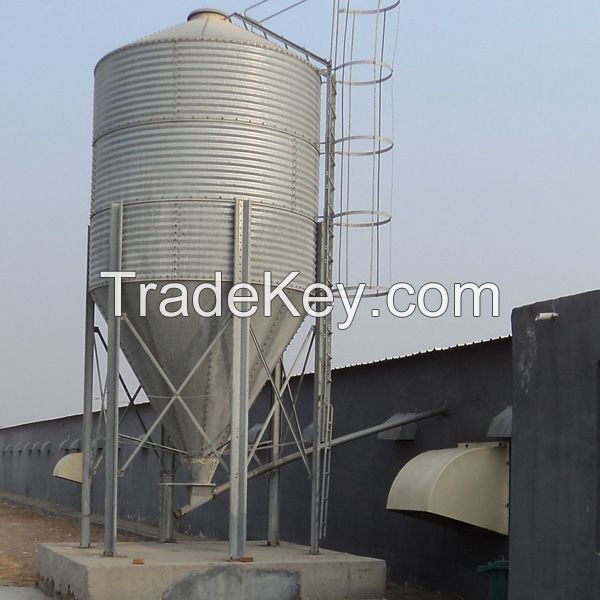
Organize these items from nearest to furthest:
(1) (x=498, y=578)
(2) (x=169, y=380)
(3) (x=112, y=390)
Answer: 1. (1) (x=498, y=578)
2. (3) (x=112, y=390)
3. (2) (x=169, y=380)

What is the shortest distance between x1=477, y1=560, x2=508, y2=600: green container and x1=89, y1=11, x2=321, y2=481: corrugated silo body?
13.4ft

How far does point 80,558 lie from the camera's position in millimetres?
13000

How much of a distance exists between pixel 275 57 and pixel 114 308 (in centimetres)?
380

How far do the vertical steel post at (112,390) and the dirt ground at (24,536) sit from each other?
2.53 metres

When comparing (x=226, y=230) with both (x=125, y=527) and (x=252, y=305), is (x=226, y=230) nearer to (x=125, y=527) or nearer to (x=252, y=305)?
(x=252, y=305)

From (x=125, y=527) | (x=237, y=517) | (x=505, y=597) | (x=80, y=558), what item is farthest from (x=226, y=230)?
(x=125, y=527)

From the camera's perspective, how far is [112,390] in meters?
13.4

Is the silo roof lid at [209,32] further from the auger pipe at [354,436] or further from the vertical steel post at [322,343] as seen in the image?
the auger pipe at [354,436]

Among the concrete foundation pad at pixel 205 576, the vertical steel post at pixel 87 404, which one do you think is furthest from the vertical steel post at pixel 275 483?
the vertical steel post at pixel 87 404

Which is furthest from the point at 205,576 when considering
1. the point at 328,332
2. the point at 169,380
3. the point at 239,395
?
the point at 328,332

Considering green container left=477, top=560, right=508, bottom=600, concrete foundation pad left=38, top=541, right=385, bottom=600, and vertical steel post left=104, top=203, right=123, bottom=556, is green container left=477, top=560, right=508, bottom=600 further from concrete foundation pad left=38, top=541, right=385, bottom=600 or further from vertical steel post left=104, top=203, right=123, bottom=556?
vertical steel post left=104, top=203, right=123, bottom=556

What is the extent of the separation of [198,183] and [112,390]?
2741 millimetres

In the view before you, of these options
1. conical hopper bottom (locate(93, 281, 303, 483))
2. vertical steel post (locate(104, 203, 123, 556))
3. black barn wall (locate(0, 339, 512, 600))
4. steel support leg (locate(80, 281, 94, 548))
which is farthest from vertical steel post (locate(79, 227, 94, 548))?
black barn wall (locate(0, 339, 512, 600))

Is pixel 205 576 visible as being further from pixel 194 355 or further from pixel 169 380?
pixel 194 355
